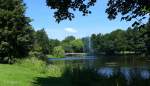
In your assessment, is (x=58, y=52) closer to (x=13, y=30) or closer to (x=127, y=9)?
(x=13, y=30)

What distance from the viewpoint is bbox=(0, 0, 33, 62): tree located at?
38.3 m

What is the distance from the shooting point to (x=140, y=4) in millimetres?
12805

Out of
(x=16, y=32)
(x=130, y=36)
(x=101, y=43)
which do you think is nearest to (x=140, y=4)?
(x=16, y=32)

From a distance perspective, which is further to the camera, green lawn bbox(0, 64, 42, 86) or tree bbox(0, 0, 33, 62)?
tree bbox(0, 0, 33, 62)

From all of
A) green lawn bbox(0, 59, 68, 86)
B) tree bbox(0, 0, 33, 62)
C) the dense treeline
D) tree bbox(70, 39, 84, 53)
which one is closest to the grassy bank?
green lawn bbox(0, 59, 68, 86)

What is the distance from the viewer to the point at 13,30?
38.6 m

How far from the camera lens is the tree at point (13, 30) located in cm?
3834

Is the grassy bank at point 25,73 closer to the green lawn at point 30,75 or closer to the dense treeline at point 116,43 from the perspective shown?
the green lawn at point 30,75

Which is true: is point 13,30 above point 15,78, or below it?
above

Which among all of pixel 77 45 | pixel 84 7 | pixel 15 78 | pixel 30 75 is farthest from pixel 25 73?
pixel 77 45

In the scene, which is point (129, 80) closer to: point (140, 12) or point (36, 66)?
point (140, 12)

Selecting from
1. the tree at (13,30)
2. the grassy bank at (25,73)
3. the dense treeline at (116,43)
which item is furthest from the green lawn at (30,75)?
the dense treeline at (116,43)

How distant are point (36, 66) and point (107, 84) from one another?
673 inches

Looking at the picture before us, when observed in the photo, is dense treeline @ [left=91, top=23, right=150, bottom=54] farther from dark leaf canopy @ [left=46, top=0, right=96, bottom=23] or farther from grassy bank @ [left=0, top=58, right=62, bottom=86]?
dark leaf canopy @ [left=46, top=0, right=96, bottom=23]
